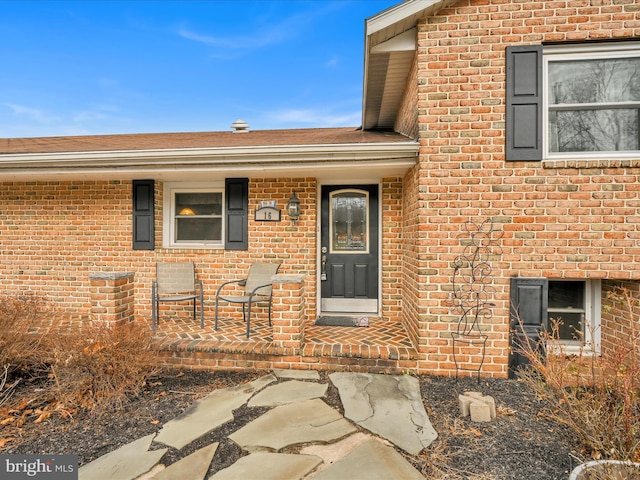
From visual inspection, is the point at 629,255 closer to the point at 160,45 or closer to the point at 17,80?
the point at 160,45

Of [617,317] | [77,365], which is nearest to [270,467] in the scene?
[77,365]

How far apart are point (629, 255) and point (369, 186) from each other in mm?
3175

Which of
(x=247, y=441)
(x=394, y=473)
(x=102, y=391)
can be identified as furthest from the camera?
(x=102, y=391)

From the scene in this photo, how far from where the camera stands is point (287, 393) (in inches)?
120

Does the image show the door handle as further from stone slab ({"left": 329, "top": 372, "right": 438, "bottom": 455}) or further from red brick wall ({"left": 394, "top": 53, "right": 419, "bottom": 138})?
red brick wall ({"left": 394, "top": 53, "right": 419, "bottom": 138})

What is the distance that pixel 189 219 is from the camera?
5.38 metres

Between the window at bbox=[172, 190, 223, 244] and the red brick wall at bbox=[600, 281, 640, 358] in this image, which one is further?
the window at bbox=[172, 190, 223, 244]

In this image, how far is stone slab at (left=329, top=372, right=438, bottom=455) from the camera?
2.38 m

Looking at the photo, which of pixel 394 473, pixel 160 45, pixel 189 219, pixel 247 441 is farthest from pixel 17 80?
pixel 394 473

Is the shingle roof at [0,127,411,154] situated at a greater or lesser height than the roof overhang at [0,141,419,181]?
greater

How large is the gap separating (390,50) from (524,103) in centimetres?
161

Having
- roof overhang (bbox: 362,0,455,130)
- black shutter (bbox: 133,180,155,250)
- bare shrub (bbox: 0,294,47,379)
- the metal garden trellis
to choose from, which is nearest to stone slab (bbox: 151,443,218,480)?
bare shrub (bbox: 0,294,47,379)

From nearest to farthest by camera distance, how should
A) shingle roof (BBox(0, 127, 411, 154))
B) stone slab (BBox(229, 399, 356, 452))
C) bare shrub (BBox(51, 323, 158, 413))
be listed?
stone slab (BBox(229, 399, 356, 452)) → bare shrub (BBox(51, 323, 158, 413)) → shingle roof (BBox(0, 127, 411, 154))

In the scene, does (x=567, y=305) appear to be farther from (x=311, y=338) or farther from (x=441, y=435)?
(x=311, y=338)
